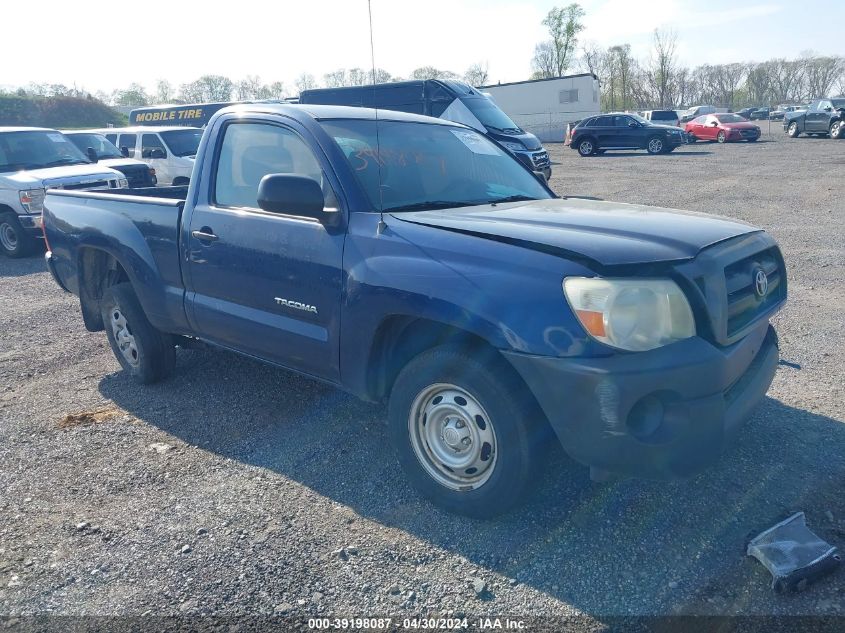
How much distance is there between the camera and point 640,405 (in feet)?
9.20

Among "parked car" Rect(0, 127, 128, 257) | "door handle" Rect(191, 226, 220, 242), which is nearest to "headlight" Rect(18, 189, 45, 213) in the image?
"parked car" Rect(0, 127, 128, 257)

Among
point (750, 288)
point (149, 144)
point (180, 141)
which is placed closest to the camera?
point (750, 288)

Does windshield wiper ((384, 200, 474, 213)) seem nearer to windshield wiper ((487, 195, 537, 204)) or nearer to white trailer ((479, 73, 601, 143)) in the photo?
windshield wiper ((487, 195, 537, 204))

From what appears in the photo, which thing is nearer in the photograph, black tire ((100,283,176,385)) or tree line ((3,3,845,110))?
black tire ((100,283,176,385))

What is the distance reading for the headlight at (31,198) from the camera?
10.8m

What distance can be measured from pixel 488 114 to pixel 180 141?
7.77 meters

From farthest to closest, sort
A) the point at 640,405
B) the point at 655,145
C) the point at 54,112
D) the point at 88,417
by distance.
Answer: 1. the point at 54,112
2. the point at 655,145
3. the point at 88,417
4. the point at 640,405

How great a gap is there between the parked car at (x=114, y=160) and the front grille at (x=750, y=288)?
1200cm

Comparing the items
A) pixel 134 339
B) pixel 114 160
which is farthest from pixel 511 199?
pixel 114 160

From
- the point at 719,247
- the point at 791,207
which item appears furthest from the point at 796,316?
the point at 791,207

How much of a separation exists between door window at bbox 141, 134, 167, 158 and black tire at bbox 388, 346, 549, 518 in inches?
560

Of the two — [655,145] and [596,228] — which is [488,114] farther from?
[596,228]

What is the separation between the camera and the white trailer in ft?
132

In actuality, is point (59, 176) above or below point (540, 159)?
above
